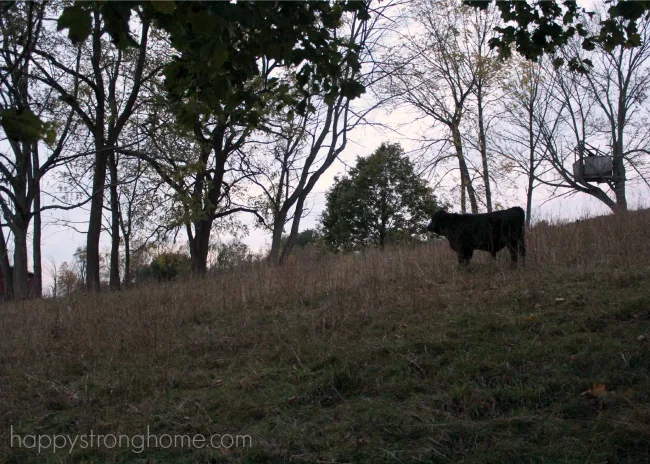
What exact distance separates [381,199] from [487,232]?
73.3 feet

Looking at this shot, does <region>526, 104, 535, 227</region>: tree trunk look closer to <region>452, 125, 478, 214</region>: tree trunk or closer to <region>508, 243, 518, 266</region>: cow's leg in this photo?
<region>452, 125, 478, 214</region>: tree trunk

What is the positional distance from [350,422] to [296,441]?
1.57 ft

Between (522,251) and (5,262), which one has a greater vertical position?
(5,262)

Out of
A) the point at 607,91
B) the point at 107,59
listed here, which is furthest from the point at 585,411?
the point at 607,91

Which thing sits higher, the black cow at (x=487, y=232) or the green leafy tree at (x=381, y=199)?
the green leafy tree at (x=381, y=199)

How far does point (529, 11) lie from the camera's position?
650 centimetres

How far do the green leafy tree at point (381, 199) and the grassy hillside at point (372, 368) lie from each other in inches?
836

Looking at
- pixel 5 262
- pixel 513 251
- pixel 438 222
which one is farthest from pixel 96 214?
pixel 513 251

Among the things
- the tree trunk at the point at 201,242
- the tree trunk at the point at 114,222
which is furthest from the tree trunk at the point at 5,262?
the tree trunk at the point at 201,242

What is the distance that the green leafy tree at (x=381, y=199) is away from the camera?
30.9 meters

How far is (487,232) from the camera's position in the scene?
29.9 feet

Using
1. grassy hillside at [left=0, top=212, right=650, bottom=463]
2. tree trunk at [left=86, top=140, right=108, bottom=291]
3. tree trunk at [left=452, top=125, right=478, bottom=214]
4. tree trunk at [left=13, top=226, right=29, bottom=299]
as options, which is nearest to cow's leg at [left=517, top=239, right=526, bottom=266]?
grassy hillside at [left=0, top=212, right=650, bottom=463]

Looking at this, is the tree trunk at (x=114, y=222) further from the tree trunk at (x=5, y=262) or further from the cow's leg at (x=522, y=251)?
the cow's leg at (x=522, y=251)

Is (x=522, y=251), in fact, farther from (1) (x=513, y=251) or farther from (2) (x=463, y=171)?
Result: (2) (x=463, y=171)
